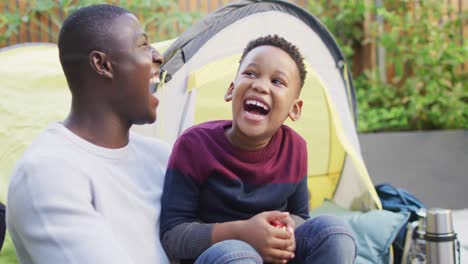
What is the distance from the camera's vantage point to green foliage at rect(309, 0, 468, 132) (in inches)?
130

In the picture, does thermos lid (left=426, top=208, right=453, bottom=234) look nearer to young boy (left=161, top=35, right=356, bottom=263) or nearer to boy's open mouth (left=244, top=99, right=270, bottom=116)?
young boy (left=161, top=35, right=356, bottom=263)

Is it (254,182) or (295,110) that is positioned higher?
(295,110)

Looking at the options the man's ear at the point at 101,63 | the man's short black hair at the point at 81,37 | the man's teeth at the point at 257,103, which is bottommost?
the man's teeth at the point at 257,103

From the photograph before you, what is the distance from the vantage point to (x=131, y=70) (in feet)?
3.46

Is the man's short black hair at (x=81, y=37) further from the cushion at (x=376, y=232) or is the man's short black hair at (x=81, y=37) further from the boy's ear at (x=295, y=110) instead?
the cushion at (x=376, y=232)

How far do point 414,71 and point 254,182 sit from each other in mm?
2485

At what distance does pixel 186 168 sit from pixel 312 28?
1186 millimetres

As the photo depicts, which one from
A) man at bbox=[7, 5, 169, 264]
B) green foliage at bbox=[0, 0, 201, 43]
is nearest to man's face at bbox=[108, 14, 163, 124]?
man at bbox=[7, 5, 169, 264]

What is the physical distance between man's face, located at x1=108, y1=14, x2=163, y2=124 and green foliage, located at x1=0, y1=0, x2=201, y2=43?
2097mm

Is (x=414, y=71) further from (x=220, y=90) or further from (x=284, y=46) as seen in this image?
(x=284, y=46)

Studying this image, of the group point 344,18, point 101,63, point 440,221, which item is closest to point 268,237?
point 101,63

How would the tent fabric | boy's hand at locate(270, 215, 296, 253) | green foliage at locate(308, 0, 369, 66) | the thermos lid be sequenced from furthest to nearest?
green foliage at locate(308, 0, 369, 66) → the tent fabric → the thermos lid → boy's hand at locate(270, 215, 296, 253)

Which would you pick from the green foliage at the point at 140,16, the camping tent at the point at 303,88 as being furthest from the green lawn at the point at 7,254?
the green foliage at the point at 140,16

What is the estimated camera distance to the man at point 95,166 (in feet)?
2.91
